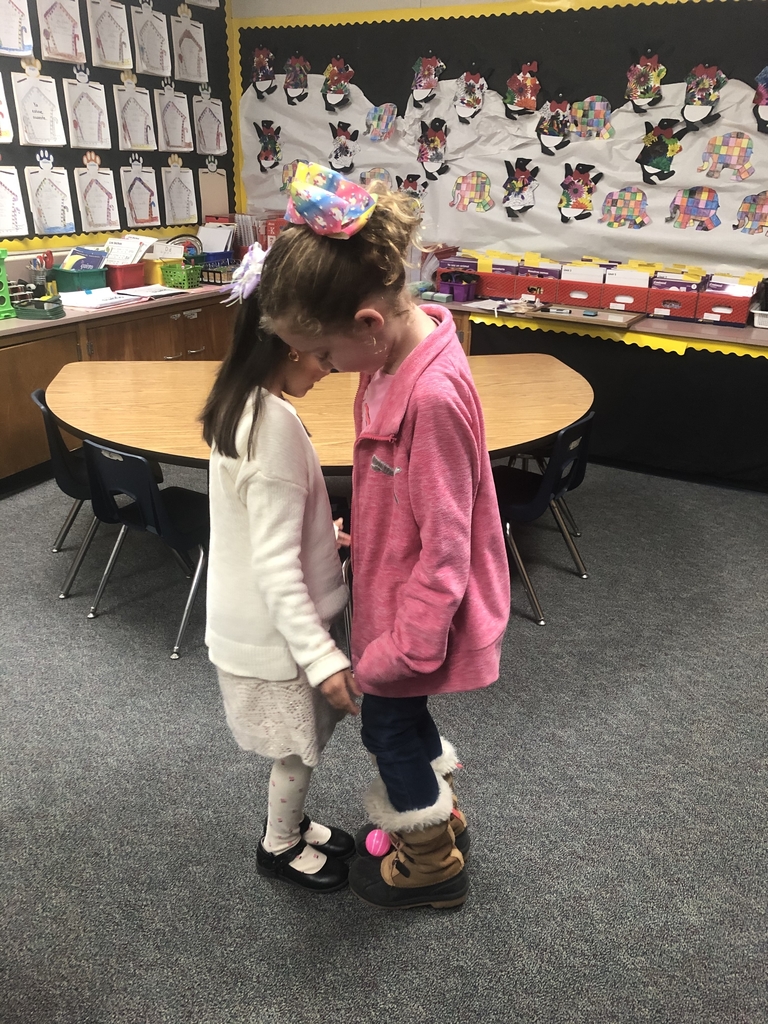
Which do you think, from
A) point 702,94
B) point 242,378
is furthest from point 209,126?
point 242,378

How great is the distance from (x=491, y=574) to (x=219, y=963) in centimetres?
92

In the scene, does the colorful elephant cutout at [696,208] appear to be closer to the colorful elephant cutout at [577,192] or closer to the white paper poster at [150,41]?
the colorful elephant cutout at [577,192]

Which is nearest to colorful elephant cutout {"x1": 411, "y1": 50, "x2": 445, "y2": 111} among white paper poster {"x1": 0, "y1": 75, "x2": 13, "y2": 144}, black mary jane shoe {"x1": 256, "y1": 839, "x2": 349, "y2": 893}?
white paper poster {"x1": 0, "y1": 75, "x2": 13, "y2": 144}

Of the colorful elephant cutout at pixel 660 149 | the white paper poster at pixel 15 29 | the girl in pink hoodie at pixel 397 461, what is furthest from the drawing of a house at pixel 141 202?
the girl in pink hoodie at pixel 397 461

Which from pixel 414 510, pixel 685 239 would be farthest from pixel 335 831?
pixel 685 239

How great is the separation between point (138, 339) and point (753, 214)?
3.01 metres

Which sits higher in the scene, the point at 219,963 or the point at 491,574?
the point at 491,574

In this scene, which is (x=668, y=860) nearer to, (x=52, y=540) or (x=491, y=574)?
(x=491, y=574)

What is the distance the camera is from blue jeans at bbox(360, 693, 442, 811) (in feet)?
4.23

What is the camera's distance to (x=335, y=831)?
1.66 meters

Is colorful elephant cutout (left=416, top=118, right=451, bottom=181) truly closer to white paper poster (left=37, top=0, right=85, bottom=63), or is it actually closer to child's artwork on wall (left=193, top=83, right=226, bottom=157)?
child's artwork on wall (left=193, top=83, right=226, bottom=157)

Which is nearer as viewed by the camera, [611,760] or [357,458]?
[357,458]

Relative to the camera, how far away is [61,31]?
12.0 ft

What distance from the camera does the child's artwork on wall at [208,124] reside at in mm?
4500
